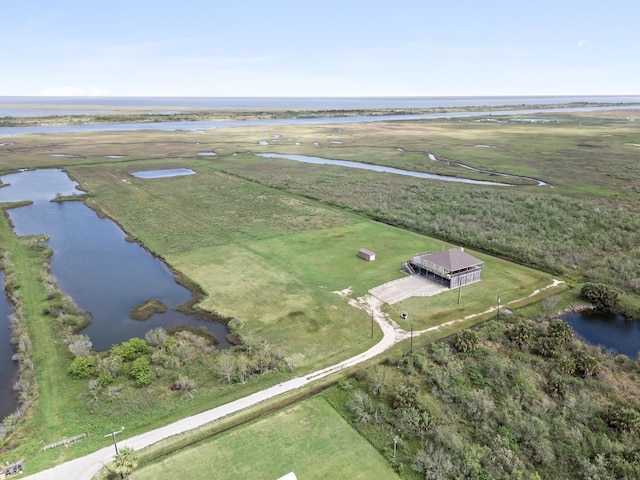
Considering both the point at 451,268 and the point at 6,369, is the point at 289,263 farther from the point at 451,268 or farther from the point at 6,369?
the point at 6,369

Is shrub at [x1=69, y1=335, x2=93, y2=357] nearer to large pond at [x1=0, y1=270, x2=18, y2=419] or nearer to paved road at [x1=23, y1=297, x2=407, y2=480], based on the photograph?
large pond at [x1=0, y1=270, x2=18, y2=419]

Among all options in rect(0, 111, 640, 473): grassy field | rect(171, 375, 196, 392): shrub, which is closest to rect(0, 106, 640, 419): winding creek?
rect(0, 111, 640, 473): grassy field

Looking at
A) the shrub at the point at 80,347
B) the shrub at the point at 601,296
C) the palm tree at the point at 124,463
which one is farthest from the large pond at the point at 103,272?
the shrub at the point at 601,296

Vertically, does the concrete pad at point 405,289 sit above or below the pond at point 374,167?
below

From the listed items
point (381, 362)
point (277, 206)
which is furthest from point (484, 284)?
point (277, 206)

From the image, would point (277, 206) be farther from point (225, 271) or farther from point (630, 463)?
point (630, 463)

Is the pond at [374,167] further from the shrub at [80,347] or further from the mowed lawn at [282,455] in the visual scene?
the shrub at [80,347]
